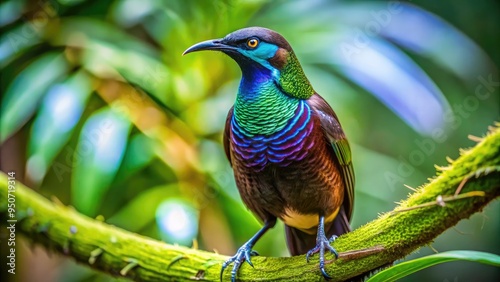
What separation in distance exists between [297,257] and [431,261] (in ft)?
1.48

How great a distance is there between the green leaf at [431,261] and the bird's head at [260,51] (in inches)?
20.1

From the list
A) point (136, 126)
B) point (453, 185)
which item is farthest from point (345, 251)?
point (136, 126)

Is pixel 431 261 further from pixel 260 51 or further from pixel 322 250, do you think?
pixel 260 51

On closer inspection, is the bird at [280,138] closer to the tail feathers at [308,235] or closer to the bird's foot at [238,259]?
the bird's foot at [238,259]

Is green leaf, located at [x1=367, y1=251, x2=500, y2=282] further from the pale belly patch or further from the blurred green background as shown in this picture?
the blurred green background

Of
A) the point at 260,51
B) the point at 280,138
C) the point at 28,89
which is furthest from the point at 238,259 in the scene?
the point at 28,89

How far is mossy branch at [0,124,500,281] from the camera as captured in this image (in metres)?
1.04

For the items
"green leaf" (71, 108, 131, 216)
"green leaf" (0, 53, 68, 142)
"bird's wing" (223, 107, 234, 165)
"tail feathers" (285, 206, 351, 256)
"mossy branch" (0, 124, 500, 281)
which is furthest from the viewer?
"green leaf" (0, 53, 68, 142)

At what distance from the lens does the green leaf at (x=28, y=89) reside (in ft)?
8.28

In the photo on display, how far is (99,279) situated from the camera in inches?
117

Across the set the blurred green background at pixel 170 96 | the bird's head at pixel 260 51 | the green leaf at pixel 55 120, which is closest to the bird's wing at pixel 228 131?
the bird's head at pixel 260 51

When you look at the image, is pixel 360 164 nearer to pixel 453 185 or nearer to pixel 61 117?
pixel 61 117

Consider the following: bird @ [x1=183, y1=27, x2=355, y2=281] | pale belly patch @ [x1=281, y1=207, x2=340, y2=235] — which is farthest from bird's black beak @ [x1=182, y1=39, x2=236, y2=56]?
pale belly patch @ [x1=281, y1=207, x2=340, y2=235]

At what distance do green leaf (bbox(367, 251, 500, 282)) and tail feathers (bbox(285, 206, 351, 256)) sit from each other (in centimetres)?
59
